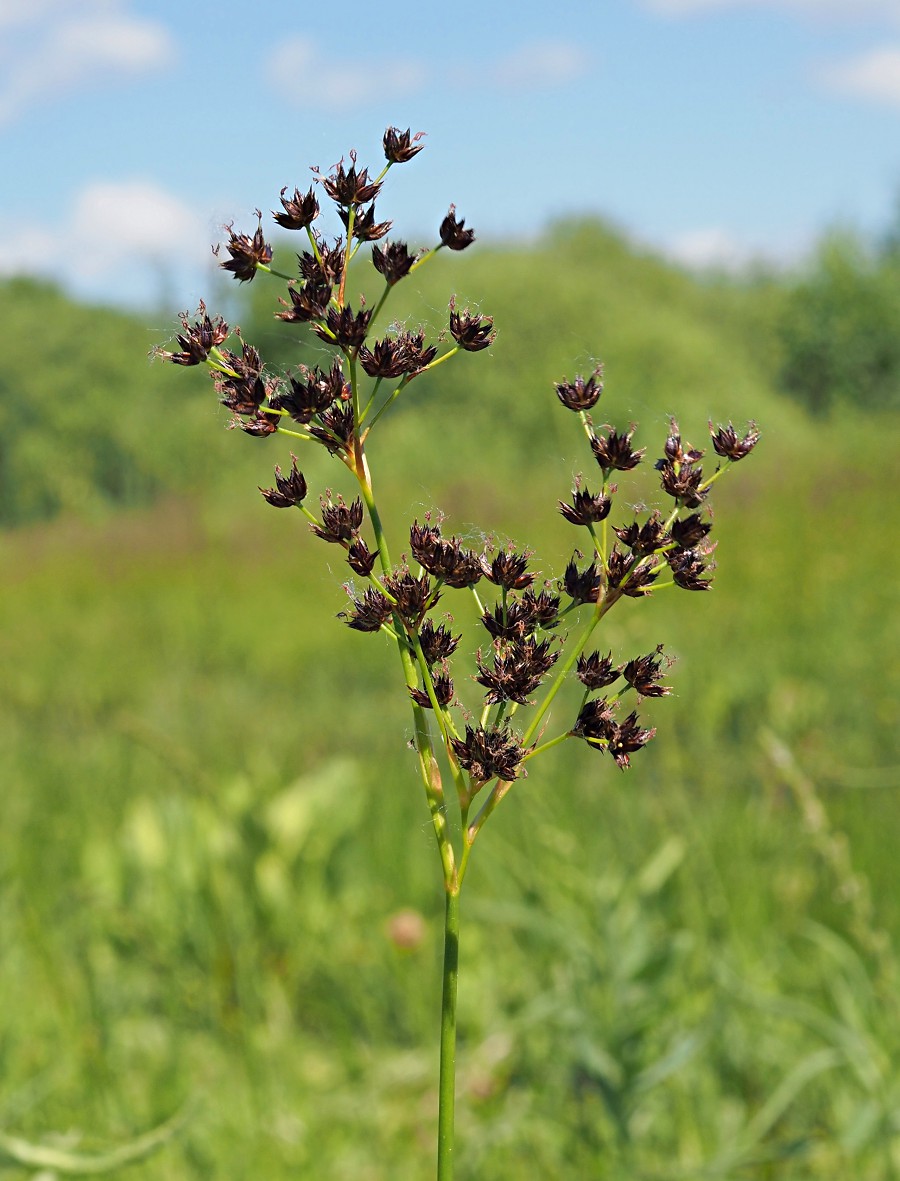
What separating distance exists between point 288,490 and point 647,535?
22cm

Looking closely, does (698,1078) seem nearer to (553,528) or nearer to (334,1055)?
(334,1055)

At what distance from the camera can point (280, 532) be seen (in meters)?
15.7

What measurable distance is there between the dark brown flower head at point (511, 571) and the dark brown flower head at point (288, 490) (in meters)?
0.12

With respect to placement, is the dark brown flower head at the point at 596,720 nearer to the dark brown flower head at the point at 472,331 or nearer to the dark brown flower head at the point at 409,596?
the dark brown flower head at the point at 409,596

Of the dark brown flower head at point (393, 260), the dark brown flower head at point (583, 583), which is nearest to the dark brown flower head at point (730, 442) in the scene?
the dark brown flower head at point (583, 583)

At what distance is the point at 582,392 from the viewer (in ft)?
2.32

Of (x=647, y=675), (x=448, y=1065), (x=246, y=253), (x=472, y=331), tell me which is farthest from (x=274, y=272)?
(x=448, y=1065)

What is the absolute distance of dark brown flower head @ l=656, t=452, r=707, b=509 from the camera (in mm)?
665

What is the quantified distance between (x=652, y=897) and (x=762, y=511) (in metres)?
10.3

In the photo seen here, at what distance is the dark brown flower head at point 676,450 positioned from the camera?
0.69 m

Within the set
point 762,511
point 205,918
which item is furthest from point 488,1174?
point 762,511

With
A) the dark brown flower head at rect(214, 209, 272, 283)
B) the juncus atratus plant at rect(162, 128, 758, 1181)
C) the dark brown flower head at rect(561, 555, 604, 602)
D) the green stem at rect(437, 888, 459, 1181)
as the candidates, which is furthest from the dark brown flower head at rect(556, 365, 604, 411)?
the green stem at rect(437, 888, 459, 1181)

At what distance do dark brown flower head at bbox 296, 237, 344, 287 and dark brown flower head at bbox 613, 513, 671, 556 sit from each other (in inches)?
9.1

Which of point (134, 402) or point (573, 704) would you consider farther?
point (134, 402)
